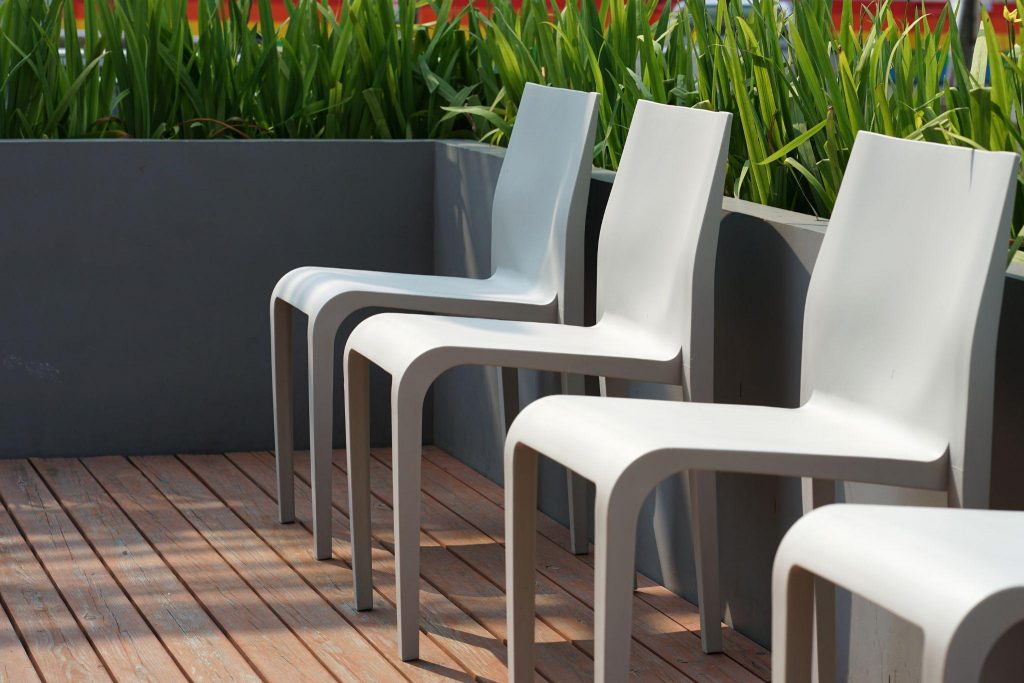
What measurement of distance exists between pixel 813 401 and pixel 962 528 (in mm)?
705

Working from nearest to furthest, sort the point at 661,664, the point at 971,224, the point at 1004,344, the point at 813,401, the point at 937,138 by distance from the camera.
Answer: the point at 971,224, the point at 1004,344, the point at 813,401, the point at 937,138, the point at 661,664

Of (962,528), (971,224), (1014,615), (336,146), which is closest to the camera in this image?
(1014,615)

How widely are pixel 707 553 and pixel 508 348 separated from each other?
461 mm

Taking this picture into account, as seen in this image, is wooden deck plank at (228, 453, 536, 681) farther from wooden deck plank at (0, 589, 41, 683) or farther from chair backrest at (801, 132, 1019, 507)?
chair backrest at (801, 132, 1019, 507)

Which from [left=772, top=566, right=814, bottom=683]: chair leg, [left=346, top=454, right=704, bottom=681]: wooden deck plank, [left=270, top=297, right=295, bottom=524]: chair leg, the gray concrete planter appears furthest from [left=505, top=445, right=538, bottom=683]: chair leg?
the gray concrete planter

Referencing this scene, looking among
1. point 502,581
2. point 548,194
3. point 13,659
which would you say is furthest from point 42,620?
point 548,194

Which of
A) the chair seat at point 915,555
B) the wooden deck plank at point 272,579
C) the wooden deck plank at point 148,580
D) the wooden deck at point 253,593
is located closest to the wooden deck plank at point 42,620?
the wooden deck at point 253,593

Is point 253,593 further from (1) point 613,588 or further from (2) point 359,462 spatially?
(1) point 613,588

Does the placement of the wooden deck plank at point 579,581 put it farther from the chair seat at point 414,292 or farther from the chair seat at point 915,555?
the chair seat at point 915,555

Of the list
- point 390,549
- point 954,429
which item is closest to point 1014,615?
point 954,429

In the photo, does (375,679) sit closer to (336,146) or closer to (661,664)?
(661,664)

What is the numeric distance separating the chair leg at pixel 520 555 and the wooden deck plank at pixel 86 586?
554 mm

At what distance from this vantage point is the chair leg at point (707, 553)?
2408 millimetres

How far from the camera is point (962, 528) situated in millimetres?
1364
